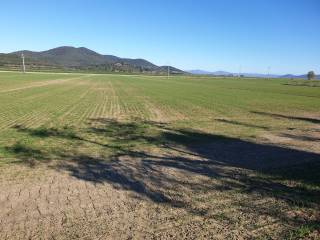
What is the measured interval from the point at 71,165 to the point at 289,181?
6.00m

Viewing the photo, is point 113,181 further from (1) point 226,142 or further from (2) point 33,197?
(1) point 226,142

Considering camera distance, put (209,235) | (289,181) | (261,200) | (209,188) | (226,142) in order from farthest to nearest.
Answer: (226,142) < (289,181) < (209,188) < (261,200) < (209,235)

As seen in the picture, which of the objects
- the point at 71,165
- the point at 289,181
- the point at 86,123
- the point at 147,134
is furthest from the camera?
the point at 86,123

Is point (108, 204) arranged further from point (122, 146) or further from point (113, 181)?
point (122, 146)

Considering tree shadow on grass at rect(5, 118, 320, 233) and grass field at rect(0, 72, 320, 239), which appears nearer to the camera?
grass field at rect(0, 72, 320, 239)

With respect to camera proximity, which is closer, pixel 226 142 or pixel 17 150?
pixel 17 150

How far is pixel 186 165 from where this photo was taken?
1162 cm

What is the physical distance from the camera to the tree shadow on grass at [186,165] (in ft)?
30.1

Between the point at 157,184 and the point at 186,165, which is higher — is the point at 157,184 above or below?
above

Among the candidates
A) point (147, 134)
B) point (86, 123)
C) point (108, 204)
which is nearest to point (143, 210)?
point (108, 204)

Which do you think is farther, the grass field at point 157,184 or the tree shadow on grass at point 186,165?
the tree shadow on grass at point 186,165

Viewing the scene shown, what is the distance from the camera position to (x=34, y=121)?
21.0 m

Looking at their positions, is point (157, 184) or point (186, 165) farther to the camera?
point (186, 165)

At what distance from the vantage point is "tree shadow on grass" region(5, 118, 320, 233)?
9172mm
